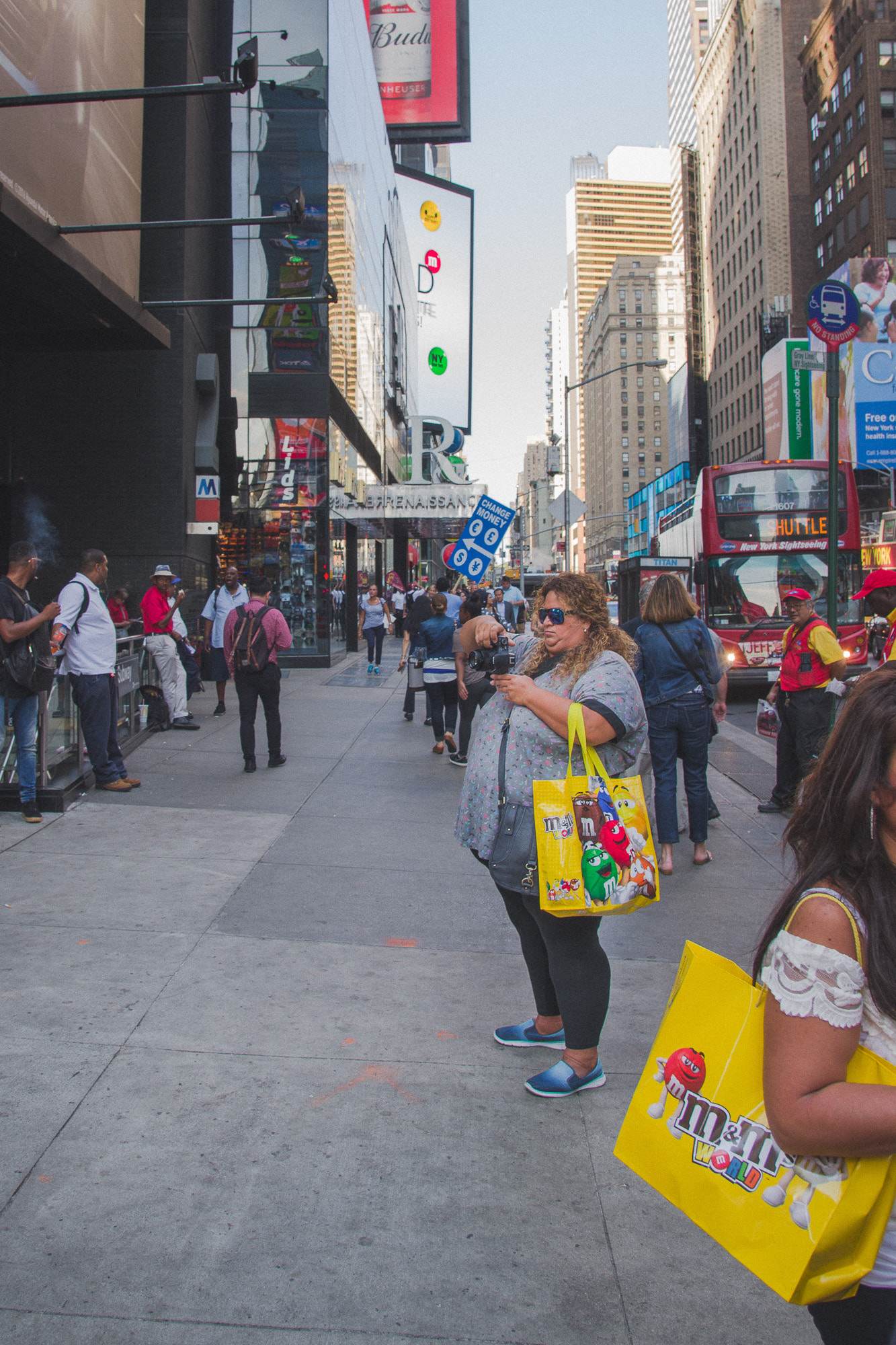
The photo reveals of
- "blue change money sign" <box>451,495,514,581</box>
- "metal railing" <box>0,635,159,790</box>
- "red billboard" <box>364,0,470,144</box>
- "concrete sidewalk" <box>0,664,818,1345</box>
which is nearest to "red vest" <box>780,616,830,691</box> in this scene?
"concrete sidewalk" <box>0,664,818,1345</box>

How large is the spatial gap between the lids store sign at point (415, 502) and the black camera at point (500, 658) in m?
16.8

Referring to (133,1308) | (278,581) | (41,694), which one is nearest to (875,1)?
(278,581)

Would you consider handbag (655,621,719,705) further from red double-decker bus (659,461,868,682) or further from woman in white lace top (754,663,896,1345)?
red double-decker bus (659,461,868,682)

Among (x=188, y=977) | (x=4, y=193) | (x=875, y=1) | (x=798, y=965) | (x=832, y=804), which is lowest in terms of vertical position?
(x=188, y=977)

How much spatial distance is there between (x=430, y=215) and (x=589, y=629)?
57.2m

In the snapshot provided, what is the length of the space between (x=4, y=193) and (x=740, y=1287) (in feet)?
38.2

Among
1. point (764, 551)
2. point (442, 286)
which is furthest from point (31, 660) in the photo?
point (442, 286)

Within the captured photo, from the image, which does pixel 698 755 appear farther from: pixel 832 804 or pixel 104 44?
pixel 104 44

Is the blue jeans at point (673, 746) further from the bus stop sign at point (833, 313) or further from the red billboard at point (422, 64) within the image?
the red billboard at point (422, 64)

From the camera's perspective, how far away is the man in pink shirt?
965 centimetres

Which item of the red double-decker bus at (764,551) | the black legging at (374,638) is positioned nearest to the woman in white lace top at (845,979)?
the red double-decker bus at (764,551)

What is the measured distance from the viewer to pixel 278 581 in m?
22.0

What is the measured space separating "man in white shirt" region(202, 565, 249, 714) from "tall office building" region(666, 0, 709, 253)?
117m

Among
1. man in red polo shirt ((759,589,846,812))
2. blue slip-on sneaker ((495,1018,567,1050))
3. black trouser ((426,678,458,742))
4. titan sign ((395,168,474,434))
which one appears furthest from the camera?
titan sign ((395,168,474,434))
